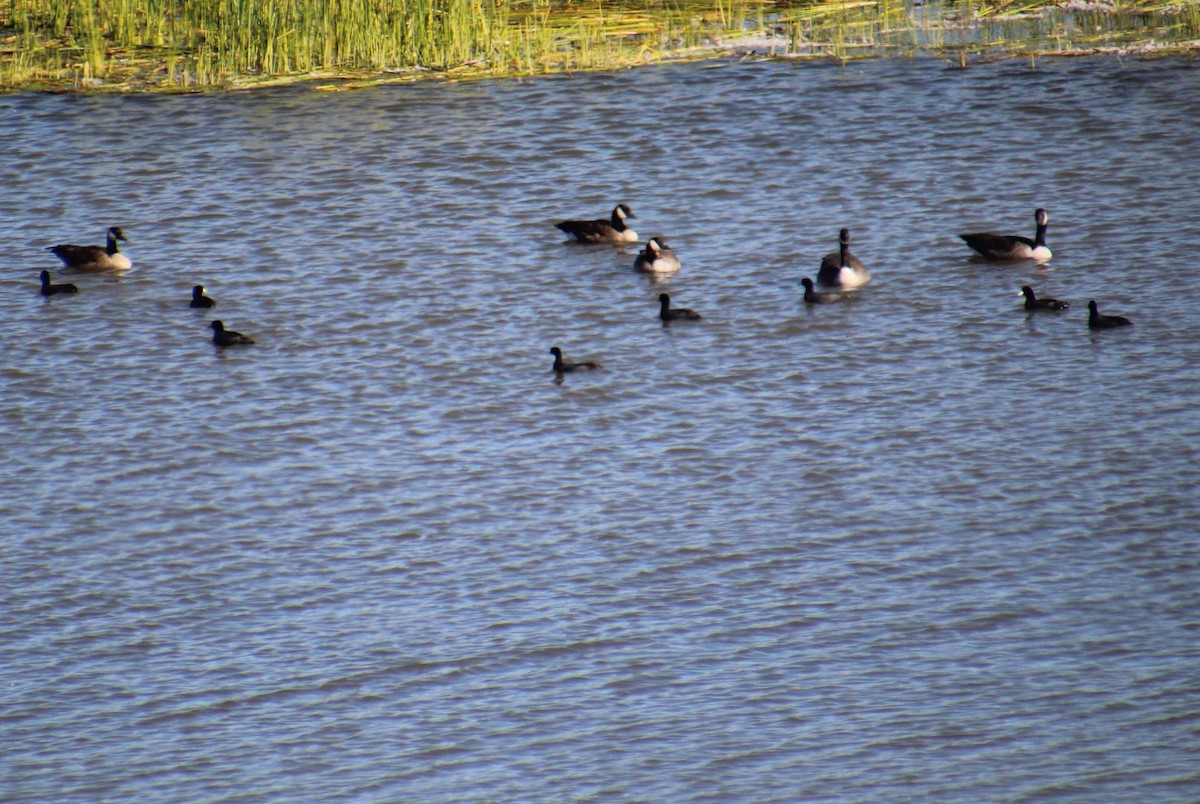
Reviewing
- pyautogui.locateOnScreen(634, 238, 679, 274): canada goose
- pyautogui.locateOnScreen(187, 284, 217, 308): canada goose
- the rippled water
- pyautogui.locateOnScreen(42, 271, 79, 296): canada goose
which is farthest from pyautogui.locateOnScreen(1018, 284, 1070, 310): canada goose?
pyautogui.locateOnScreen(42, 271, 79, 296): canada goose

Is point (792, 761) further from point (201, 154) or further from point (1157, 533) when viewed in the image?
point (201, 154)

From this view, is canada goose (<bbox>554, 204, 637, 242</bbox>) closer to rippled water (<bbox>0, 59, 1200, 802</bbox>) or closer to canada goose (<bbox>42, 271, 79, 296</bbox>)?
rippled water (<bbox>0, 59, 1200, 802</bbox>)

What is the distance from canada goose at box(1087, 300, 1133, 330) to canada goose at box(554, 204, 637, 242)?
574cm

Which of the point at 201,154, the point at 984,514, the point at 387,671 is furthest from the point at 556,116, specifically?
the point at 387,671

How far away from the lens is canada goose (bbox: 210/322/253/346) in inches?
670

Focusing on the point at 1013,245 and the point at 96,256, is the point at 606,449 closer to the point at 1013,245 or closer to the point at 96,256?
the point at 1013,245

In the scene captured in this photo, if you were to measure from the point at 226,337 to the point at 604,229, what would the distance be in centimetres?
479

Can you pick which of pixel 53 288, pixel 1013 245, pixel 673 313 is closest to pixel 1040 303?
pixel 1013 245

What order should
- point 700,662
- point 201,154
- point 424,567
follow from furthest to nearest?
point 201,154
point 424,567
point 700,662

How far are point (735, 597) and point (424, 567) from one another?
222 cm

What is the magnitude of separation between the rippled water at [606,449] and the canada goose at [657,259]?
11.0 inches

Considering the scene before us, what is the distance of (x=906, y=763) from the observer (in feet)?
29.7

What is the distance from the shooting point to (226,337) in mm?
17031

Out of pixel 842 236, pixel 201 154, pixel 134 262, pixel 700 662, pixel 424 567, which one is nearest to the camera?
pixel 700 662
